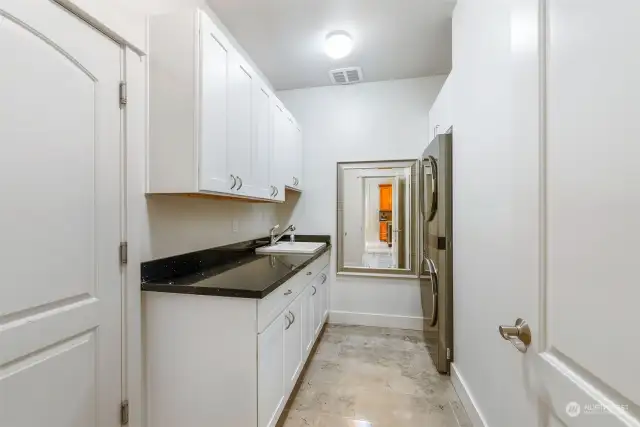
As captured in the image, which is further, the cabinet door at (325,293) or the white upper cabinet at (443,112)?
the cabinet door at (325,293)

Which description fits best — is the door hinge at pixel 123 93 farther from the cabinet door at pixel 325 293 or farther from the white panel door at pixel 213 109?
the cabinet door at pixel 325 293

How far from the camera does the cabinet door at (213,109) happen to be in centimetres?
151

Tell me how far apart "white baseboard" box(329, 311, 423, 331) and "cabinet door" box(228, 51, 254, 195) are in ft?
6.59

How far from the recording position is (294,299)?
1.95 meters

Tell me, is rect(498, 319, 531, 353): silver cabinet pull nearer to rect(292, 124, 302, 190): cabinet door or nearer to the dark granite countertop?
the dark granite countertop

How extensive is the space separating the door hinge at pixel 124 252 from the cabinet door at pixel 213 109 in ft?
1.46

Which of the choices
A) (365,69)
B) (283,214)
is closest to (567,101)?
(365,69)

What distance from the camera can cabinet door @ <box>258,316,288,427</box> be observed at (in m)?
1.39

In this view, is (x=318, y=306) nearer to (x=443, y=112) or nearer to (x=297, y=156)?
(x=297, y=156)

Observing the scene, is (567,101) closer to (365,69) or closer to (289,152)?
(289,152)

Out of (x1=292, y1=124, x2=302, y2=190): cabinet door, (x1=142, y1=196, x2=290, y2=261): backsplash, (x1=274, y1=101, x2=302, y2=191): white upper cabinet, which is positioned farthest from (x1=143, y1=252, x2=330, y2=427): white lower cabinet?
(x1=292, y1=124, x2=302, y2=190): cabinet door

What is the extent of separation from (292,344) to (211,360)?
61cm

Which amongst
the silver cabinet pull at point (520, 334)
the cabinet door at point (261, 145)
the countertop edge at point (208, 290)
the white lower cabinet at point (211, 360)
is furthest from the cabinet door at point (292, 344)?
the silver cabinet pull at point (520, 334)

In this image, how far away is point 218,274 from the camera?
1.75 metres
